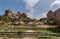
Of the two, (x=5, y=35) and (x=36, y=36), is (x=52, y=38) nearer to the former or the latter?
Answer: (x=36, y=36)

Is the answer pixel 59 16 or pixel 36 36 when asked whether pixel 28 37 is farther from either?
pixel 59 16

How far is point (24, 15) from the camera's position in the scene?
72375 mm

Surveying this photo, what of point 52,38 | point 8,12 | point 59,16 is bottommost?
point 52,38

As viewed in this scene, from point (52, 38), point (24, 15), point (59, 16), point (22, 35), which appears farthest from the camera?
point (24, 15)

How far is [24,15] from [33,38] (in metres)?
60.5

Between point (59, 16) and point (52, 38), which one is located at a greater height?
point (59, 16)

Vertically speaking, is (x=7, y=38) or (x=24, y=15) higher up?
(x=24, y=15)

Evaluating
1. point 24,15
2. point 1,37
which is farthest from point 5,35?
point 24,15

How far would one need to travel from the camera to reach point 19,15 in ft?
242

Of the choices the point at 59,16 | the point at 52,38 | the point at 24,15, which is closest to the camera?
the point at 52,38

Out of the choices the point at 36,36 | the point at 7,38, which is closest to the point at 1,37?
the point at 7,38

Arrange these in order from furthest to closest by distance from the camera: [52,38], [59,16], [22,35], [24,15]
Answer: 1. [24,15]
2. [59,16]
3. [22,35]
4. [52,38]

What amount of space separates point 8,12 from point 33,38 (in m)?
63.7

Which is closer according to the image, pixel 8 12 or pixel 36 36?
pixel 36 36
